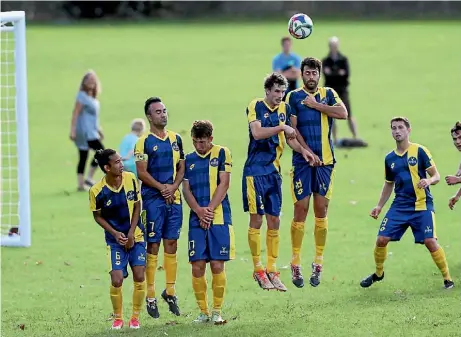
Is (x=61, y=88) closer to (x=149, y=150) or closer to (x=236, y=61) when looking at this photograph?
(x=236, y=61)

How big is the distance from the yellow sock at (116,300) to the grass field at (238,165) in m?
0.23

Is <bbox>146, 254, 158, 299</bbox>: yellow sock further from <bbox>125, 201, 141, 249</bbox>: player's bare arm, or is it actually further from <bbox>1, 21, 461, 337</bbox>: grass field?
<bbox>125, 201, 141, 249</bbox>: player's bare arm

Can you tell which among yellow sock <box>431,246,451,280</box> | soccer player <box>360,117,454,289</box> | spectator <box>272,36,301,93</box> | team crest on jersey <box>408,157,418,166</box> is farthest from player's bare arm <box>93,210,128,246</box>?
spectator <box>272,36,301,93</box>

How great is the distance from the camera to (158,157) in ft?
37.2

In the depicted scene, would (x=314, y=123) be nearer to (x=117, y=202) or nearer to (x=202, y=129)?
(x=202, y=129)

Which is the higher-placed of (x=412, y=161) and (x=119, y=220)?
(x=412, y=161)

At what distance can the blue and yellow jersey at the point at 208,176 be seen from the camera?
→ 11.2m

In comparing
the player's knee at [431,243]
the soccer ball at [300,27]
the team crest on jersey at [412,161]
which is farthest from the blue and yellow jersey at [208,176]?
the player's knee at [431,243]

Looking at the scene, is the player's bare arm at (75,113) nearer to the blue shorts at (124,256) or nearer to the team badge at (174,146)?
the team badge at (174,146)

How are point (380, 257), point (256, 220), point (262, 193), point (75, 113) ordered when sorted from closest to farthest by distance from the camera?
point (262, 193)
point (256, 220)
point (380, 257)
point (75, 113)

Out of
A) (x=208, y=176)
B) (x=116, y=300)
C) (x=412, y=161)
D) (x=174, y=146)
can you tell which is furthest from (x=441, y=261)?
(x=116, y=300)

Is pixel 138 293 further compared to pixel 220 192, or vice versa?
pixel 138 293

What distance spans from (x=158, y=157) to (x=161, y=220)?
70cm

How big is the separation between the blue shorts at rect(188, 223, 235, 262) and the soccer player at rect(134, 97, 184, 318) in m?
0.42
